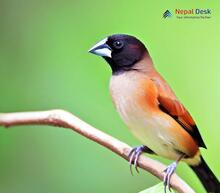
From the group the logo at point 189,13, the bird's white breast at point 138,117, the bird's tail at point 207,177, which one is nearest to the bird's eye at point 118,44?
the bird's white breast at point 138,117

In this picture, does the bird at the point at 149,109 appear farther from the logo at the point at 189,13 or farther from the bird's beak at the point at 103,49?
the logo at the point at 189,13

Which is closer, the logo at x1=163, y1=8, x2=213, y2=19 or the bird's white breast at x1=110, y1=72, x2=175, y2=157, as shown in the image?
the bird's white breast at x1=110, y1=72, x2=175, y2=157

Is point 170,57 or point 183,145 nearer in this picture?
point 183,145

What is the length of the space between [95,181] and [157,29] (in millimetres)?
658

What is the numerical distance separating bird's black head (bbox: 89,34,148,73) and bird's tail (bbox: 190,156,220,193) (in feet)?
1.52

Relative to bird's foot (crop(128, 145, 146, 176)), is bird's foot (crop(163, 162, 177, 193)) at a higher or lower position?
lower

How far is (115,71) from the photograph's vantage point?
7.71 ft

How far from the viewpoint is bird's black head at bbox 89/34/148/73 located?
7.65ft

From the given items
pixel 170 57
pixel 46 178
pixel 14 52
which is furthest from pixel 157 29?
pixel 46 178

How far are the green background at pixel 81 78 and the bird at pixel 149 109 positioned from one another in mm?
74

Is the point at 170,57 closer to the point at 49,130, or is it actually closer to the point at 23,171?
the point at 49,130

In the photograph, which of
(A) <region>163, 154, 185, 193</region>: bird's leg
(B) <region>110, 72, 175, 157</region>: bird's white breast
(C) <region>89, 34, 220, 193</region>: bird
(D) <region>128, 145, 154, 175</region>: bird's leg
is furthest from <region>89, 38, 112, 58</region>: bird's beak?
(A) <region>163, 154, 185, 193</region>: bird's leg

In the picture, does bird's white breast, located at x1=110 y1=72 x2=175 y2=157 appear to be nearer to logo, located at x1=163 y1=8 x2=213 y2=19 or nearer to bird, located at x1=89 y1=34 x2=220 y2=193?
bird, located at x1=89 y1=34 x2=220 y2=193

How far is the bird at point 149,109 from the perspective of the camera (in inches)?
88.5
